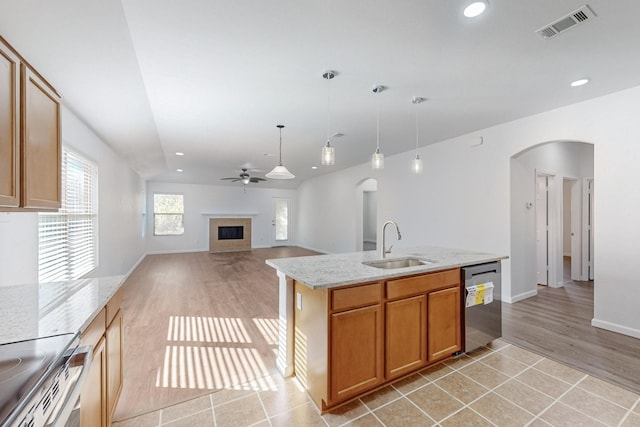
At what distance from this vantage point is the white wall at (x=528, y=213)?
13.6 feet

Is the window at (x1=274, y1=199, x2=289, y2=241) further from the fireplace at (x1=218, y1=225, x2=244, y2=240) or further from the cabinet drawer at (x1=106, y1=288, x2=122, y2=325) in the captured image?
the cabinet drawer at (x1=106, y1=288, x2=122, y2=325)

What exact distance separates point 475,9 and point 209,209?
32.8 feet

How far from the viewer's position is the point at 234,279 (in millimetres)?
5824

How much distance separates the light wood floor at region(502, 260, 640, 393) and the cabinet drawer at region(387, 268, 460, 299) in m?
1.21

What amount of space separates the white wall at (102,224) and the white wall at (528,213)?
17.8ft

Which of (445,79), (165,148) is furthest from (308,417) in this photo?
(165,148)

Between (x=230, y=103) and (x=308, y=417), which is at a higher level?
(x=230, y=103)

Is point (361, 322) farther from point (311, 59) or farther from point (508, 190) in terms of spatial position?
point (508, 190)

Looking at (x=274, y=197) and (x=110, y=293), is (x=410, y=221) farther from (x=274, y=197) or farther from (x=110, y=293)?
(x=274, y=197)

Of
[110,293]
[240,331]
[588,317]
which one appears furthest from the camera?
[588,317]

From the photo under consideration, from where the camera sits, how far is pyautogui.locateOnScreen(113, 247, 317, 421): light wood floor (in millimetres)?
2217

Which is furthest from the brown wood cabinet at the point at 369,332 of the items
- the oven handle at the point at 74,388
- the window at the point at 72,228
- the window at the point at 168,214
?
the window at the point at 168,214

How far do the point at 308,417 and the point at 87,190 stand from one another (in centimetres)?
400

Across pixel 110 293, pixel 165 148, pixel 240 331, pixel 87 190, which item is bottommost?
pixel 240 331
